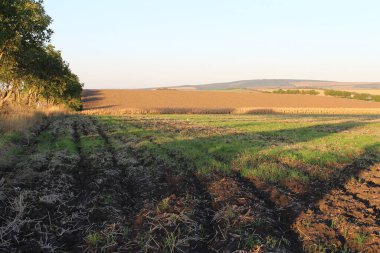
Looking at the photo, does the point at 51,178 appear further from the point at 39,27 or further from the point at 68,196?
the point at 39,27

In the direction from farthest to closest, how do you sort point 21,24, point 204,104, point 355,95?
point 355,95
point 204,104
point 21,24

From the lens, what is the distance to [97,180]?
30.7 ft

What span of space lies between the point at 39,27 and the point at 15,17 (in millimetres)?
4489

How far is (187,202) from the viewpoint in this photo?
7.45 metres

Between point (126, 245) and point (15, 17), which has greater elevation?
point (15, 17)

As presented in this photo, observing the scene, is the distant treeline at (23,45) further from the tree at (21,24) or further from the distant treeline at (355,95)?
the distant treeline at (355,95)

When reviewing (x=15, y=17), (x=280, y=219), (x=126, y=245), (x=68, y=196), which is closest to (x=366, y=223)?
(x=280, y=219)

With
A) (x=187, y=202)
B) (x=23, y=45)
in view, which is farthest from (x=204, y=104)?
(x=187, y=202)

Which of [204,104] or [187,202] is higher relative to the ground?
[187,202]

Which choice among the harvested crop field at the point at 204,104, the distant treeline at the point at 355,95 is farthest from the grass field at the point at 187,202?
the distant treeline at the point at 355,95

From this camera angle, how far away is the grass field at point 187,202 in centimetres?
566

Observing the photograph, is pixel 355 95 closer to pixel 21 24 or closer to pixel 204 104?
pixel 204 104

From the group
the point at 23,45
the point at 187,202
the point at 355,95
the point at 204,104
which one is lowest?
the point at 355,95

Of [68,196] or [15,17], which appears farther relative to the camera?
[15,17]
